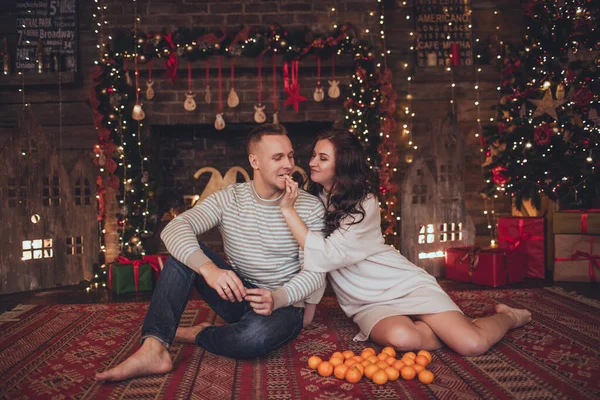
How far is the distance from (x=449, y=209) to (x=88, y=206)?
10.1 ft

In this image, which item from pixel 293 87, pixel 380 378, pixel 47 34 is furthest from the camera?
pixel 47 34

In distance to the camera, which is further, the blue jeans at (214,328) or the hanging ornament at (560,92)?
the hanging ornament at (560,92)

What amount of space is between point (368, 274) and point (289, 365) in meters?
0.58

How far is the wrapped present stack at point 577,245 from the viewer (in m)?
3.79

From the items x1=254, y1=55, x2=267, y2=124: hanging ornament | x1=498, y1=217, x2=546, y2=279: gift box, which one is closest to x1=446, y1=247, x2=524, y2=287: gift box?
x1=498, y1=217, x2=546, y2=279: gift box

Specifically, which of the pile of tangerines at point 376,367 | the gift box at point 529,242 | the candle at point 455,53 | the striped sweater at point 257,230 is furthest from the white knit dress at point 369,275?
the candle at point 455,53

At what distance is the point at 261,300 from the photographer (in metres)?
2.03

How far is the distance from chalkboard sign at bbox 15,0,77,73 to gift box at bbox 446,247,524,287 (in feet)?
13.4

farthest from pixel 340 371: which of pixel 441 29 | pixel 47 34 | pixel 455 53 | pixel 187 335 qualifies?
pixel 47 34

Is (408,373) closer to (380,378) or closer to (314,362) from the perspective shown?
(380,378)

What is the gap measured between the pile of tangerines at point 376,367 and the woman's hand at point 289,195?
2.18 ft

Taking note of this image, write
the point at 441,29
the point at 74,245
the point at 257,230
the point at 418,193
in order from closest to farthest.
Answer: the point at 257,230 < the point at 74,245 < the point at 418,193 < the point at 441,29

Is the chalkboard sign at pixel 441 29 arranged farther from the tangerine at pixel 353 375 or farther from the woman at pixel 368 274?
the tangerine at pixel 353 375

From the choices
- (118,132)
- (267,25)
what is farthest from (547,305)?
(118,132)
